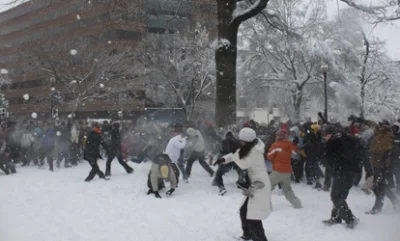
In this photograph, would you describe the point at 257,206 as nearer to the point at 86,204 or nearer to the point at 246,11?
the point at 86,204

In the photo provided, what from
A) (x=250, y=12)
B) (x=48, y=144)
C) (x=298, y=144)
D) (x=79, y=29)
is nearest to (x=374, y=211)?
(x=298, y=144)

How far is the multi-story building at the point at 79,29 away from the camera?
15.1 metres

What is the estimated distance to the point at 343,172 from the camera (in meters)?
7.54

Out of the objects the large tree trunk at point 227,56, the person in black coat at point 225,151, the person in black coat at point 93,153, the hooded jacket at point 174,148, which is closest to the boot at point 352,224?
the person in black coat at point 225,151

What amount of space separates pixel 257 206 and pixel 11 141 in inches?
504

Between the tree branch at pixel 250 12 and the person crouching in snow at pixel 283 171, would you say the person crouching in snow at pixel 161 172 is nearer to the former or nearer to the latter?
the person crouching in snow at pixel 283 171

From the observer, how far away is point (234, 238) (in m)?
6.95

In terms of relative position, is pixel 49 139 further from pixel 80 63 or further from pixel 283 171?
pixel 80 63

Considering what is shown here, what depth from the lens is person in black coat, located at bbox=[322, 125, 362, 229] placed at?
745 cm

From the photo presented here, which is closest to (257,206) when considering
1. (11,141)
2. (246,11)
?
(246,11)

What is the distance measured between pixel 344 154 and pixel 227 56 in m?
6.72

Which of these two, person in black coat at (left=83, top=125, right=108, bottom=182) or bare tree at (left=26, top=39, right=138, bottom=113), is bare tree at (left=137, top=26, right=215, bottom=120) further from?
person in black coat at (left=83, top=125, right=108, bottom=182)

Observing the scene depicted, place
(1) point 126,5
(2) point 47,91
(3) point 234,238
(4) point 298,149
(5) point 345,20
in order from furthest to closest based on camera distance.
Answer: (2) point 47,91 < (5) point 345,20 < (1) point 126,5 < (4) point 298,149 < (3) point 234,238

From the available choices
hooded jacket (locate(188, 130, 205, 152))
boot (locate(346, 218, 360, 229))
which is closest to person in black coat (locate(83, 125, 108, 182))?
hooded jacket (locate(188, 130, 205, 152))
